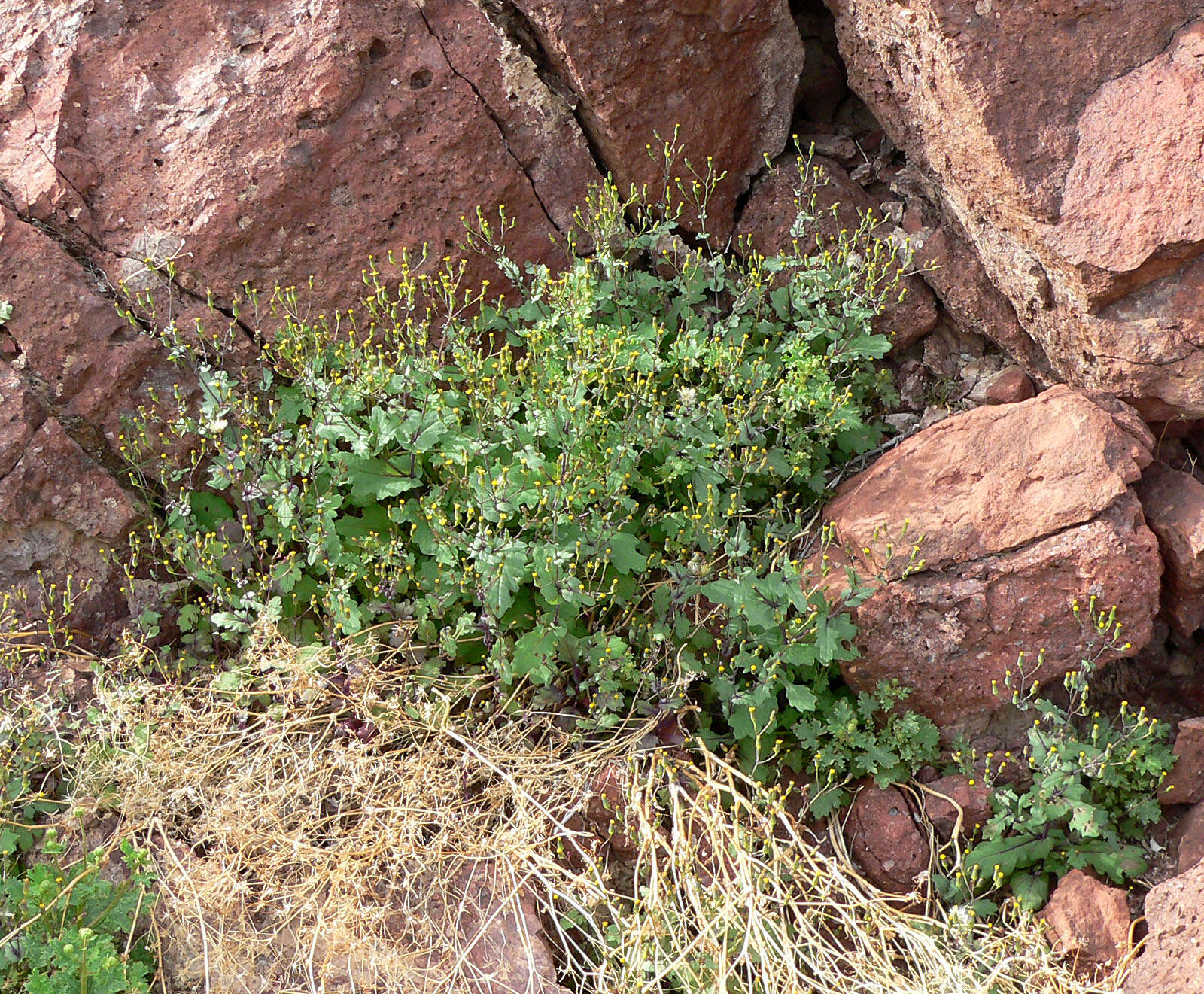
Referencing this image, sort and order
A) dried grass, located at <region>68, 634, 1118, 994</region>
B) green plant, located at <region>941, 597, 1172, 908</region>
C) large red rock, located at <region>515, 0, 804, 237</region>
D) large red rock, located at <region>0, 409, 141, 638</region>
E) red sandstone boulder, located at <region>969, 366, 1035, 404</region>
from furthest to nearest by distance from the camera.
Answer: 1. red sandstone boulder, located at <region>969, 366, 1035, 404</region>
2. large red rock, located at <region>515, 0, 804, 237</region>
3. large red rock, located at <region>0, 409, 141, 638</region>
4. green plant, located at <region>941, 597, 1172, 908</region>
5. dried grass, located at <region>68, 634, 1118, 994</region>

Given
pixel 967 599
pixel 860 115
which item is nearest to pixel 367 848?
pixel 967 599

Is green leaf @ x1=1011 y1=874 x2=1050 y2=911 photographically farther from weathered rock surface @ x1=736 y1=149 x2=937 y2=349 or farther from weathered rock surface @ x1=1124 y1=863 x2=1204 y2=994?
weathered rock surface @ x1=736 y1=149 x2=937 y2=349

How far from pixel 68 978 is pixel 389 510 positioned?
1.51 m

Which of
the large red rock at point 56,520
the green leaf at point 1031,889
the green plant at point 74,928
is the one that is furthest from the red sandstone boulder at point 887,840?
the large red rock at point 56,520

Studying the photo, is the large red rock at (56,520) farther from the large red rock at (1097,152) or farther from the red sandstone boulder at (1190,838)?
the red sandstone boulder at (1190,838)

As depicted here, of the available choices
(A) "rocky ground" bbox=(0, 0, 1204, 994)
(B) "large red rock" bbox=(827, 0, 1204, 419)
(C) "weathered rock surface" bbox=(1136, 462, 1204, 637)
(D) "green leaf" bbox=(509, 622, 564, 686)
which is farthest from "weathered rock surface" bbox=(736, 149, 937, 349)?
(D) "green leaf" bbox=(509, 622, 564, 686)

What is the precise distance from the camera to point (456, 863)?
3164 mm

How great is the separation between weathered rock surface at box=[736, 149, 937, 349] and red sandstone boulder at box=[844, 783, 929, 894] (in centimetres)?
171

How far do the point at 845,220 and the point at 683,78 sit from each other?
81cm

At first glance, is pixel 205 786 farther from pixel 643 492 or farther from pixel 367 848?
pixel 643 492

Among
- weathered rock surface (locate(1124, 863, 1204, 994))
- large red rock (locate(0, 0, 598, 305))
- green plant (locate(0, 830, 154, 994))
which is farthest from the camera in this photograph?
large red rock (locate(0, 0, 598, 305))

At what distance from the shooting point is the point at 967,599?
3.33 metres

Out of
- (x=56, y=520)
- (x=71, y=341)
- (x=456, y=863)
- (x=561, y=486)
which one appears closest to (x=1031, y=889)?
(x=456, y=863)

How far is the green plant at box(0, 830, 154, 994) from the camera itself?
2.72 meters
